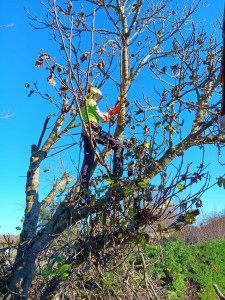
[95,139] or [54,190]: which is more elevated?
[54,190]

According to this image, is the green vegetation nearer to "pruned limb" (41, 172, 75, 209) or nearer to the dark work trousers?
"pruned limb" (41, 172, 75, 209)

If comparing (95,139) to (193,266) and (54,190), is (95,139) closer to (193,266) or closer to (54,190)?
(54,190)

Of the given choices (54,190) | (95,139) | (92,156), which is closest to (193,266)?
(54,190)

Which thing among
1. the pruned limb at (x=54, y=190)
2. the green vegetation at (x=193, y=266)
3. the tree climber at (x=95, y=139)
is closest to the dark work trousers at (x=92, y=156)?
the tree climber at (x=95, y=139)

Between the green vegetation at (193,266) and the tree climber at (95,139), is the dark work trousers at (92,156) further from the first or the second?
the green vegetation at (193,266)

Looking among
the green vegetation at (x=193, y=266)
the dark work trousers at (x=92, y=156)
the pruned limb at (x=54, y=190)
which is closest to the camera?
the dark work trousers at (x=92, y=156)

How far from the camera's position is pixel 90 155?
159 inches

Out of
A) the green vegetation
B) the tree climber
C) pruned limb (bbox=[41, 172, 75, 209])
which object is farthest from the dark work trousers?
the green vegetation

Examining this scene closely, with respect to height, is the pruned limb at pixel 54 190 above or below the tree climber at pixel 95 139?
above

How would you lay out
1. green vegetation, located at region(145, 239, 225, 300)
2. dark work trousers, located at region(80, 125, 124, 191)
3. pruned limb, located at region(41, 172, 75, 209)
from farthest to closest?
green vegetation, located at region(145, 239, 225, 300)
pruned limb, located at region(41, 172, 75, 209)
dark work trousers, located at region(80, 125, 124, 191)

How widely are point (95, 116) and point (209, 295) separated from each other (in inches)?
258

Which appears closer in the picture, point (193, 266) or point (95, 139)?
point (95, 139)

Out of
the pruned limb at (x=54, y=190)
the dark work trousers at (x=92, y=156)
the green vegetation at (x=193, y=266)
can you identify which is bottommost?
the green vegetation at (x=193, y=266)

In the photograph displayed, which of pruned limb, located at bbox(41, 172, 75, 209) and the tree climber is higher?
pruned limb, located at bbox(41, 172, 75, 209)
